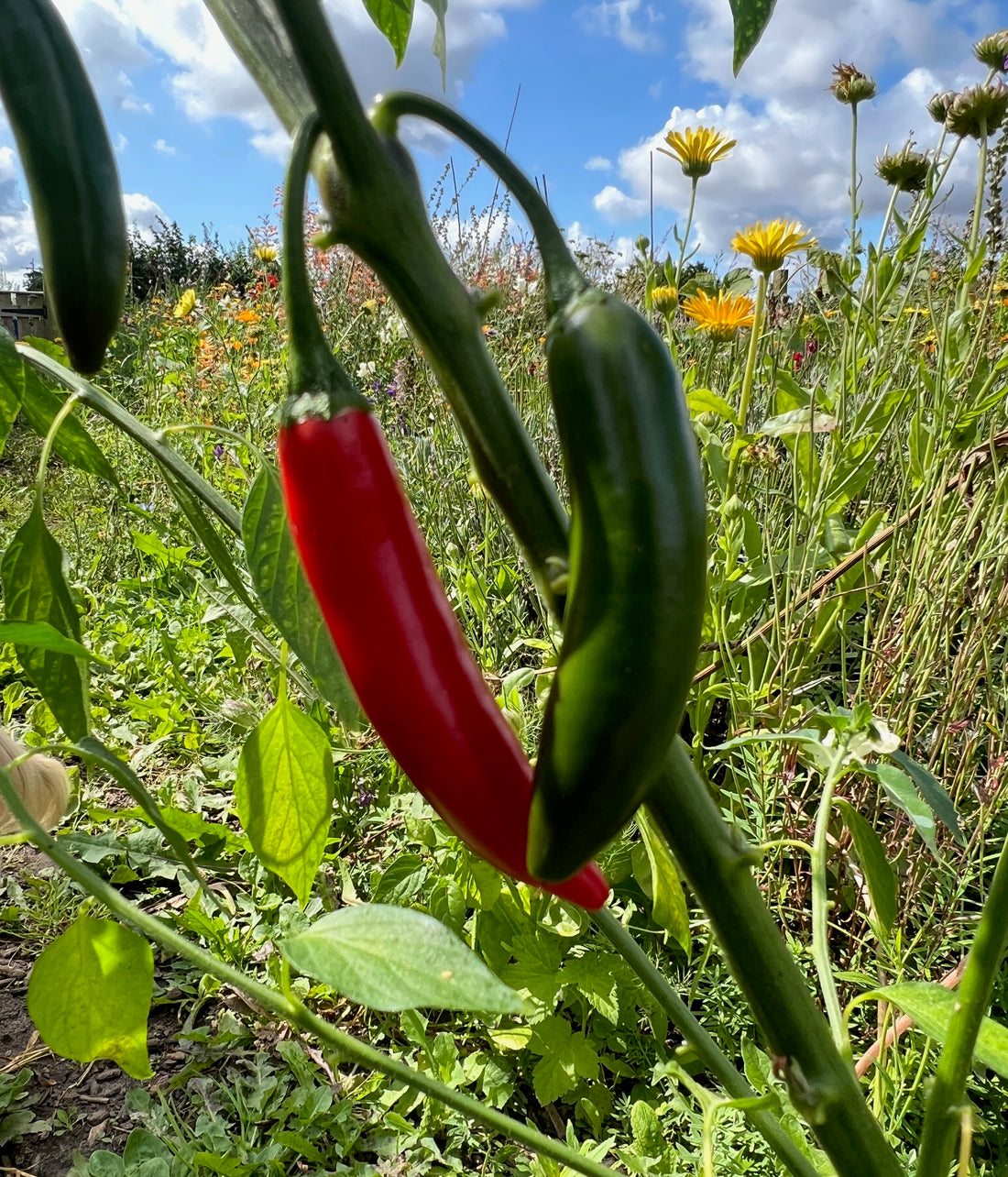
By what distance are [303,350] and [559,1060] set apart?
877mm

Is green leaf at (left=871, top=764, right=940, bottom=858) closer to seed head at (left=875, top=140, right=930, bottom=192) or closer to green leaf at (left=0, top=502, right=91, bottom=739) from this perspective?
green leaf at (left=0, top=502, right=91, bottom=739)

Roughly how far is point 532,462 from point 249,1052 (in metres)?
1.11

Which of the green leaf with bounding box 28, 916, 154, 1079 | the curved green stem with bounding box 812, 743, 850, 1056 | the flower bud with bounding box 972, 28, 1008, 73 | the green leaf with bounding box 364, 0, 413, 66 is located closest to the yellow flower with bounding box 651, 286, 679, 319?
the flower bud with bounding box 972, 28, 1008, 73

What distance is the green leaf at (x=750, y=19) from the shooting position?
23 cm

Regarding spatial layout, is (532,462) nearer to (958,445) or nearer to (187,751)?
(958,445)

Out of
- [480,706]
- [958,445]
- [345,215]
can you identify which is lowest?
[480,706]

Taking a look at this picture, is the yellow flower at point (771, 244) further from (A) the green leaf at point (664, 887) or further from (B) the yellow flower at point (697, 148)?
(A) the green leaf at point (664, 887)

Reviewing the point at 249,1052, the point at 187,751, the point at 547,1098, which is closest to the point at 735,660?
the point at 547,1098

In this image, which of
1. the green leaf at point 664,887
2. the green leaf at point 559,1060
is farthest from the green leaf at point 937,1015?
the green leaf at point 559,1060

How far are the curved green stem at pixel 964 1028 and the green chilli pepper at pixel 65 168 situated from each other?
1.15 ft

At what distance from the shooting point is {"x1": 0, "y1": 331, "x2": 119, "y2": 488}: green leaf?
446mm

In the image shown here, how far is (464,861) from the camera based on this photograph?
0.92 meters

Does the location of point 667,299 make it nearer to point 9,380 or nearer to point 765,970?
point 9,380

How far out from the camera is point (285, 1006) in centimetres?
37
